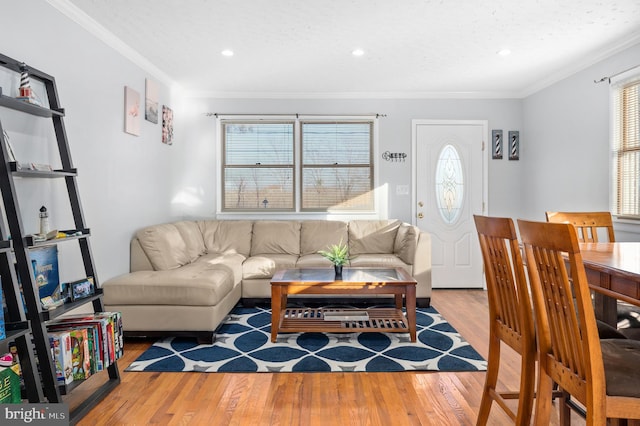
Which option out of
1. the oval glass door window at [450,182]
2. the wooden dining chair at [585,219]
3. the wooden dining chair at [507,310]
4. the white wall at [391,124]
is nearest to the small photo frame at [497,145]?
the white wall at [391,124]

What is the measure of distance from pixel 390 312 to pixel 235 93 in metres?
3.34

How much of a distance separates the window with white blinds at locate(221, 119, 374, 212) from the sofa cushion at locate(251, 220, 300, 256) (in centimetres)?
A: 35

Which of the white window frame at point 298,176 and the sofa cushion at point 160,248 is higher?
the white window frame at point 298,176

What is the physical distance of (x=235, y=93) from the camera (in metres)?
4.96

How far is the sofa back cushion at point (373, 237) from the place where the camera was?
4.64m

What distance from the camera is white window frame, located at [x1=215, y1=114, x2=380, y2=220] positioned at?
5012 mm

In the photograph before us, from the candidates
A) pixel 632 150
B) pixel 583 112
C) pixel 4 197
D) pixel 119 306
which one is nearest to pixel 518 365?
pixel 632 150

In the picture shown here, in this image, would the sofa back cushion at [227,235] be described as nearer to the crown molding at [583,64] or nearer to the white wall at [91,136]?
the white wall at [91,136]

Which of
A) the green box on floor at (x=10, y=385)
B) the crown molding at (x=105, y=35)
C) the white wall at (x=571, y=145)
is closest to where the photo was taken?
the green box on floor at (x=10, y=385)

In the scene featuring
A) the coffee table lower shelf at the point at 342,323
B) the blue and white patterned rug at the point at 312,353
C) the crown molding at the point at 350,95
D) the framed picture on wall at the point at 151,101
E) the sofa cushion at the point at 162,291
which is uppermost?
the crown molding at the point at 350,95

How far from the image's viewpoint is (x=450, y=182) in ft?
16.5

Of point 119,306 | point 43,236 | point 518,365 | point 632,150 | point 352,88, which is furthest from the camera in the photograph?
point 352,88

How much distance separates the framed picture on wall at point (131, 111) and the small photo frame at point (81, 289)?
5.66ft

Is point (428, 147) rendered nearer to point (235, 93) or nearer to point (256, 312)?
point (235, 93)
